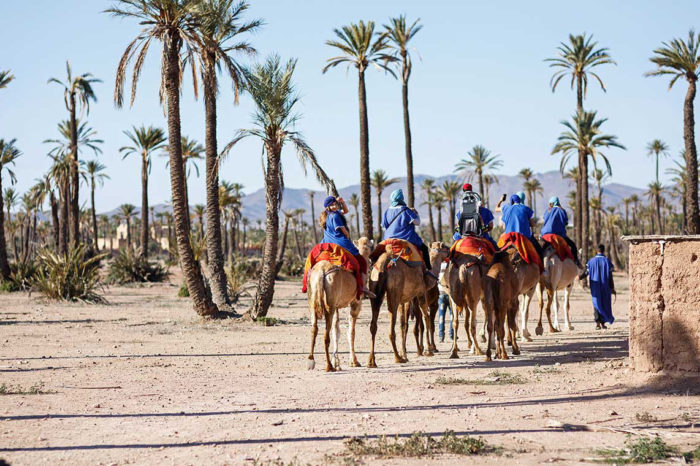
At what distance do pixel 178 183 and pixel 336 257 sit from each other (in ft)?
32.4

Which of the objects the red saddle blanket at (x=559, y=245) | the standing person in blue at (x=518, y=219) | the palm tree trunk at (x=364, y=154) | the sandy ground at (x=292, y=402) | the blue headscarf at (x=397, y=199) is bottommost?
the sandy ground at (x=292, y=402)

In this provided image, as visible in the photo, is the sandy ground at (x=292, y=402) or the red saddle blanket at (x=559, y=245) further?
the red saddle blanket at (x=559, y=245)

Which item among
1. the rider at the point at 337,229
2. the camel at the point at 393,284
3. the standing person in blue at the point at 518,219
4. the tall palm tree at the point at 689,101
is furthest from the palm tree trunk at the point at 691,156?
the rider at the point at 337,229

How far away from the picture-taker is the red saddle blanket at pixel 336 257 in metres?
12.6

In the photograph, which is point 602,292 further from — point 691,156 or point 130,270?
point 130,270

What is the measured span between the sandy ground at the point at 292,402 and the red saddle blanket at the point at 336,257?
157cm

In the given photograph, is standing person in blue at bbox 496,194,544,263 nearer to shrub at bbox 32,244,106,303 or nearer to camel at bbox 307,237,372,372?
camel at bbox 307,237,372,372

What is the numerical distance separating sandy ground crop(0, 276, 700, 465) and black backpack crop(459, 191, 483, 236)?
2301mm

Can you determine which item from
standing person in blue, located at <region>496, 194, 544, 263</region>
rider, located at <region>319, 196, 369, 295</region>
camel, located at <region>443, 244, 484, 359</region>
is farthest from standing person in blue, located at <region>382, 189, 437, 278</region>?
standing person in blue, located at <region>496, 194, 544, 263</region>

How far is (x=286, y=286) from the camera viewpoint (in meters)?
42.9

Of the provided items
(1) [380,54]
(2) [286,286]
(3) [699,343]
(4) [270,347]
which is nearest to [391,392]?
(3) [699,343]

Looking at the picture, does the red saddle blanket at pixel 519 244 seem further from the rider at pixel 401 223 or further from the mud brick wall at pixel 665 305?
the mud brick wall at pixel 665 305

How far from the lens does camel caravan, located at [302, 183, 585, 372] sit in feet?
41.8

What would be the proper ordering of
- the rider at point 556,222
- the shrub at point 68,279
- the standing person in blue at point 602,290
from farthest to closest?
the shrub at point 68,279
the standing person in blue at point 602,290
the rider at point 556,222
